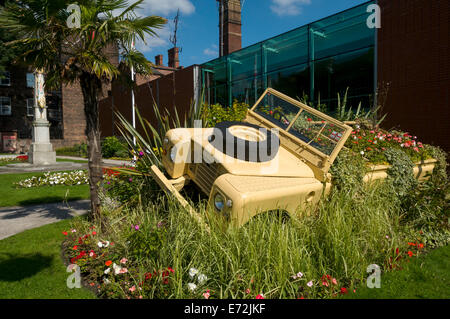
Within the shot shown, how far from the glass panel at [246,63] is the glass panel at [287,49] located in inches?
23.7

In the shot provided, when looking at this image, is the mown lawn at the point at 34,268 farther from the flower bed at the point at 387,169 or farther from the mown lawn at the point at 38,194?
the flower bed at the point at 387,169

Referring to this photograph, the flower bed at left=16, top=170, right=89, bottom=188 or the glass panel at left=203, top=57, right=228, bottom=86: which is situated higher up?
the glass panel at left=203, top=57, right=228, bottom=86

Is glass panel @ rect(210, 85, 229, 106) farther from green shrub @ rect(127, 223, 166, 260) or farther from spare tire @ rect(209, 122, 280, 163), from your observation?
green shrub @ rect(127, 223, 166, 260)

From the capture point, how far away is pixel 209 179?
3555mm

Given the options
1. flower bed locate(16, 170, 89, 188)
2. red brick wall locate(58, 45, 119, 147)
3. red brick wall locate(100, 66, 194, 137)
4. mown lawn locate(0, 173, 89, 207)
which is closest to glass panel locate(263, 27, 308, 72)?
red brick wall locate(100, 66, 194, 137)

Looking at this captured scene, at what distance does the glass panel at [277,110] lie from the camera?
14.7 feet

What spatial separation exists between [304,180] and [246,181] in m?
0.84

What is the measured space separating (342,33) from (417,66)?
351 cm

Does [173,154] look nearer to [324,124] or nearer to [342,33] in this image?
[324,124]

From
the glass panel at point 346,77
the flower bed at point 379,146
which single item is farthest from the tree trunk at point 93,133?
the glass panel at point 346,77

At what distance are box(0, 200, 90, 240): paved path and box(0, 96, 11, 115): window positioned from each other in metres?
Answer: 30.1

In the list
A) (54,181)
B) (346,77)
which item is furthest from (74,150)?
(346,77)

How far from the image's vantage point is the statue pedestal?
14.5 m

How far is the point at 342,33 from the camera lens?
10.6 metres
